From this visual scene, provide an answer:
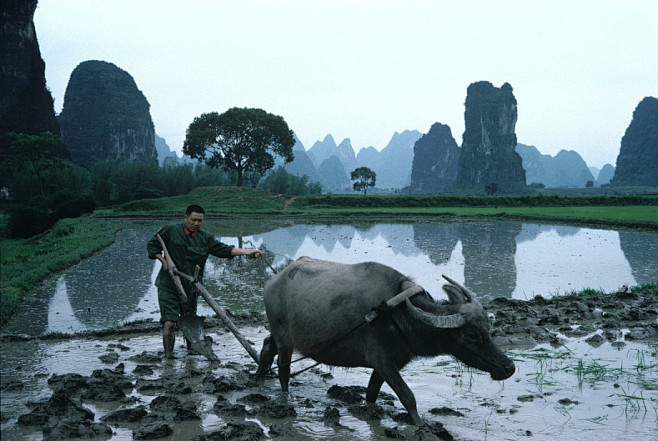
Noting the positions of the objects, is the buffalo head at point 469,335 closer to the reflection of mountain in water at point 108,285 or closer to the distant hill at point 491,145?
the reflection of mountain in water at point 108,285

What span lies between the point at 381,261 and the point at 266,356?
8.84 meters

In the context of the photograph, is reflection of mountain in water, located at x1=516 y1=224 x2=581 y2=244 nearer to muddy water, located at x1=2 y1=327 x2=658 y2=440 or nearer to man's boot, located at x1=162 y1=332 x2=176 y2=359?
muddy water, located at x1=2 y1=327 x2=658 y2=440

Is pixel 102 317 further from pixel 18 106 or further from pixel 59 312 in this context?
pixel 18 106

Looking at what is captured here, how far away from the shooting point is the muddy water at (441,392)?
3.81 meters

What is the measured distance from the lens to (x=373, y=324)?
3982mm

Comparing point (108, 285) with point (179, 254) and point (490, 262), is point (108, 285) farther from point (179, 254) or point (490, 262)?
point (490, 262)

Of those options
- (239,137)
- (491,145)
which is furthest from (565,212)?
(491,145)

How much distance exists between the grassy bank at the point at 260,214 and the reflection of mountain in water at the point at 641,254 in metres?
4.10

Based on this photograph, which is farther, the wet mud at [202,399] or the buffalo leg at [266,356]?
the buffalo leg at [266,356]

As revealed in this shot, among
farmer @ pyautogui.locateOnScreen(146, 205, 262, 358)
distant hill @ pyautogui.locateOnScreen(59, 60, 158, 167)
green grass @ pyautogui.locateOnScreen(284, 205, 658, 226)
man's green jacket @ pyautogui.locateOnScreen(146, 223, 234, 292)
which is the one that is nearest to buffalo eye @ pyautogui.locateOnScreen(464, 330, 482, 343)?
farmer @ pyautogui.locateOnScreen(146, 205, 262, 358)

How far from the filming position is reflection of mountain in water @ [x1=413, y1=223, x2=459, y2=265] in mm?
14781

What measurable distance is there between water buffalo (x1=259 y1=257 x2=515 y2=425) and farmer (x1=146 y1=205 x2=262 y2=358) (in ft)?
4.38

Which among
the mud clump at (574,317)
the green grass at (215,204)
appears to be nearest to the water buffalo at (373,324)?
the mud clump at (574,317)

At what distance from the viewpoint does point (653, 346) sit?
580 cm
